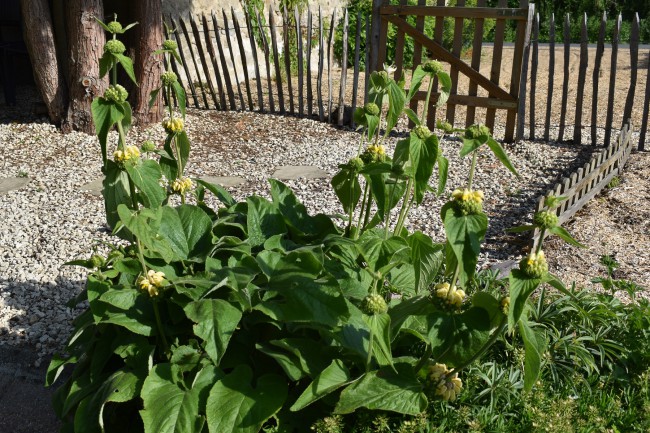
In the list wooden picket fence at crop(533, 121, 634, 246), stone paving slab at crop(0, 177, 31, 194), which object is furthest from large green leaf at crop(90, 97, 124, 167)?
stone paving slab at crop(0, 177, 31, 194)

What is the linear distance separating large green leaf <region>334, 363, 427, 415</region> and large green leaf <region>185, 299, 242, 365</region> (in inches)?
16.4

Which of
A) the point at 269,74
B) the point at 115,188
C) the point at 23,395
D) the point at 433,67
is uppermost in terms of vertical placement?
the point at 433,67

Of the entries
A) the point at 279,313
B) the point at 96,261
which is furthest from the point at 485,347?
the point at 96,261

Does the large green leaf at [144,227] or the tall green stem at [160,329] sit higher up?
the large green leaf at [144,227]

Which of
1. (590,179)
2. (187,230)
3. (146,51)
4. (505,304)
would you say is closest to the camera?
(505,304)

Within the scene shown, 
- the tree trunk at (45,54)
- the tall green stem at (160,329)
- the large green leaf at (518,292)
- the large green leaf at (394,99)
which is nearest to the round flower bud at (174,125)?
the tall green stem at (160,329)

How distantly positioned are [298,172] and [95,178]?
1.87 m

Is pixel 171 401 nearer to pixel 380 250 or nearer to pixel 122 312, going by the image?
pixel 122 312

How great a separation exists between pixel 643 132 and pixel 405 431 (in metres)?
6.37

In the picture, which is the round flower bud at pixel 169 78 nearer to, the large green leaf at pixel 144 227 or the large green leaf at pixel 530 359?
the large green leaf at pixel 144 227

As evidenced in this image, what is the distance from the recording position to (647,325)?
3.09m

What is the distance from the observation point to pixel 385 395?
228 centimetres

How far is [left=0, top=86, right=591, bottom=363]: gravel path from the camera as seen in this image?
4.27m

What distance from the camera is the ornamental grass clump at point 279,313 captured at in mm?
2213
